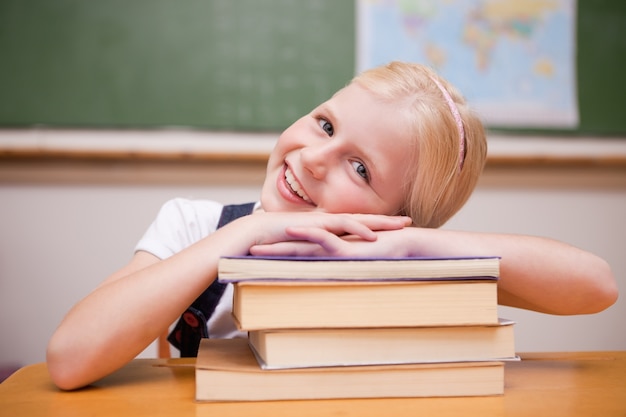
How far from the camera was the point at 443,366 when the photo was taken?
0.73m

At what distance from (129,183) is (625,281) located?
5.82 ft

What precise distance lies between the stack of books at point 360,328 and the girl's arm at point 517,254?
4.2 inches

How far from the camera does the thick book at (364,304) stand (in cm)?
68

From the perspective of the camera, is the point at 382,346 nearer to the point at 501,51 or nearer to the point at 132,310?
the point at 132,310

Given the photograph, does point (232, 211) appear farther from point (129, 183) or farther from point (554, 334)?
point (554, 334)

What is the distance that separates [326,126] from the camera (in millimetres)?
1085

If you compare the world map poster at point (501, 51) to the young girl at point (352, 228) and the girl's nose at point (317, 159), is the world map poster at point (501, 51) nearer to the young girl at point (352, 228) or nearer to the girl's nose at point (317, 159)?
the young girl at point (352, 228)

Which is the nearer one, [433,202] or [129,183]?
[433,202]

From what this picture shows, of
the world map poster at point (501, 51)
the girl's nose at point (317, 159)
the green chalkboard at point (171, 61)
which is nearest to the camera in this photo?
the girl's nose at point (317, 159)

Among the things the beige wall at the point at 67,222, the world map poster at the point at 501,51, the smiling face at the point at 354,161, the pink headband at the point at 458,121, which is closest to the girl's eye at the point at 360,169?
the smiling face at the point at 354,161

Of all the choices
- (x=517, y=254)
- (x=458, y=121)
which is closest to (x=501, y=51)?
(x=458, y=121)

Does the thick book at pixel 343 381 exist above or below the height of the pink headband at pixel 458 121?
below

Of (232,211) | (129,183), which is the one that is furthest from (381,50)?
(232,211)

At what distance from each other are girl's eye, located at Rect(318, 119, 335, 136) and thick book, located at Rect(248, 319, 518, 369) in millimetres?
428
